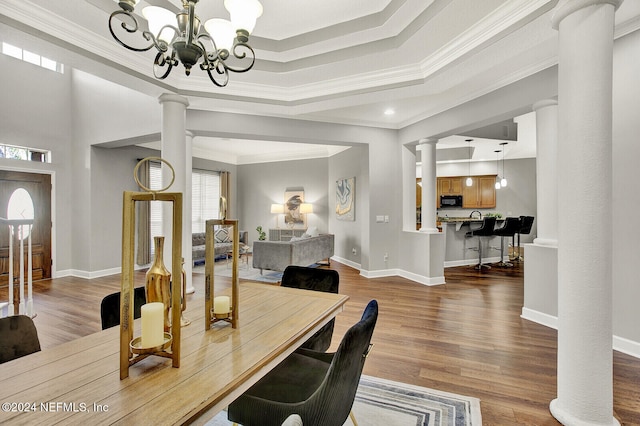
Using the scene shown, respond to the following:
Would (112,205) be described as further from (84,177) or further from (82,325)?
(82,325)

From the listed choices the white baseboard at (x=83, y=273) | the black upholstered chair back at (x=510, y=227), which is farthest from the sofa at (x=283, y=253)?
the black upholstered chair back at (x=510, y=227)

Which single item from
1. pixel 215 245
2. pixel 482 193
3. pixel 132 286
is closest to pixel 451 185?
pixel 482 193

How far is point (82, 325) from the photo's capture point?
11.3 feet

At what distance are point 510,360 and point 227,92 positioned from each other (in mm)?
4035

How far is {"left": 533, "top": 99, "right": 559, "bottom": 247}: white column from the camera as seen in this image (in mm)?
3338

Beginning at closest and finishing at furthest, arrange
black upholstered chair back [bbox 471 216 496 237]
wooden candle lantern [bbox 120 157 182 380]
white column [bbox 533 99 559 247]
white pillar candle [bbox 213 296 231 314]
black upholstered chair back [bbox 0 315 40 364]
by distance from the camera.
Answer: wooden candle lantern [bbox 120 157 182 380], black upholstered chair back [bbox 0 315 40 364], white pillar candle [bbox 213 296 231 314], white column [bbox 533 99 559 247], black upholstered chair back [bbox 471 216 496 237]

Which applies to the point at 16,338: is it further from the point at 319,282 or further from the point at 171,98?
the point at 171,98

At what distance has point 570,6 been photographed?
1.84 m

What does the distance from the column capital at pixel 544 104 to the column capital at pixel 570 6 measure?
1.48 meters

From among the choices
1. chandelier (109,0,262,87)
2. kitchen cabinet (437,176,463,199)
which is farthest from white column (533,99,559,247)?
kitchen cabinet (437,176,463,199)

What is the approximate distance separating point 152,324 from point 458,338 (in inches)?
114

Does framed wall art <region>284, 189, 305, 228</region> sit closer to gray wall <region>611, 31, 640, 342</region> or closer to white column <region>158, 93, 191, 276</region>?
white column <region>158, 93, 191, 276</region>

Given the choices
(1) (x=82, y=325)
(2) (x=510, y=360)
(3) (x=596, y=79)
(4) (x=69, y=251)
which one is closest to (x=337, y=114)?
(3) (x=596, y=79)

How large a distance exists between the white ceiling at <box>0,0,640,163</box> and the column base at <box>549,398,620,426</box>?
2619 millimetres
